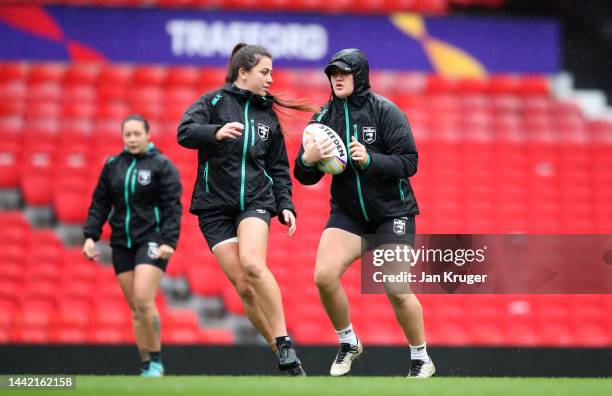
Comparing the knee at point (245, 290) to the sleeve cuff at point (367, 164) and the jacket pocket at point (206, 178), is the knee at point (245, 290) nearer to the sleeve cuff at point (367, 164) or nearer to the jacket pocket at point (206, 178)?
the jacket pocket at point (206, 178)

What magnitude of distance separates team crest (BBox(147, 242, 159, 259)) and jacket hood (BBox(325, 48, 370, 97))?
2343 millimetres

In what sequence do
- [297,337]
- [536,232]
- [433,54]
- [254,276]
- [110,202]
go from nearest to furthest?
1. [254,276]
2. [110,202]
3. [297,337]
4. [536,232]
5. [433,54]

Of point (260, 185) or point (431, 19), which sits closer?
point (260, 185)

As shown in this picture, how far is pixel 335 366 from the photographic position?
6777 millimetres

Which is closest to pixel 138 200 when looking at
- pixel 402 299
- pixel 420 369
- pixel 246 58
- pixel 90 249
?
pixel 90 249

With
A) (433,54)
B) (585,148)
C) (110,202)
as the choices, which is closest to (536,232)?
(585,148)

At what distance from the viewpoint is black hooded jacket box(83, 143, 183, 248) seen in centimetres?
821

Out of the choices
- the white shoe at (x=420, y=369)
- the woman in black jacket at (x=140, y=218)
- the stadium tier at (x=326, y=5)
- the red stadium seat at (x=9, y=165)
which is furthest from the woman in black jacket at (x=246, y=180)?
the stadium tier at (x=326, y=5)

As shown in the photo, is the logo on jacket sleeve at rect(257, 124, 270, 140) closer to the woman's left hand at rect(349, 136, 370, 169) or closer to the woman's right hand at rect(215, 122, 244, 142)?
the woman's right hand at rect(215, 122, 244, 142)

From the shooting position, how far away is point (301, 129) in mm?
13641

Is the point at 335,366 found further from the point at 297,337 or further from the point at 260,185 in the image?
the point at 297,337

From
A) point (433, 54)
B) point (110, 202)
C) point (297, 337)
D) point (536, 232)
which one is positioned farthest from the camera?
point (433, 54)

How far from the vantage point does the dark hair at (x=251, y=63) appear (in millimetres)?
6660

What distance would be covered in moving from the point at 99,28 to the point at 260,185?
8.27 meters
